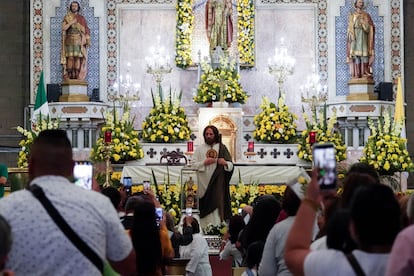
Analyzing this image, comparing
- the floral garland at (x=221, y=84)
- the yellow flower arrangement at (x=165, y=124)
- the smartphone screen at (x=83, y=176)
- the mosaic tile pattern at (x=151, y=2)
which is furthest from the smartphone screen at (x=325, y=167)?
the mosaic tile pattern at (x=151, y=2)

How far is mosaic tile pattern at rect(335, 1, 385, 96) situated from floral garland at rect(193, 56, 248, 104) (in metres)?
2.47

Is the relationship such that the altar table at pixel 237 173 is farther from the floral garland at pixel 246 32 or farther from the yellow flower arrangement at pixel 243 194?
the floral garland at pixel 246 32

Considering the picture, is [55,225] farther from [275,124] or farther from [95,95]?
[95,95]

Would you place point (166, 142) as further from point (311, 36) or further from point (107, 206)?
point (107, 206)

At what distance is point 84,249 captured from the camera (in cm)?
511

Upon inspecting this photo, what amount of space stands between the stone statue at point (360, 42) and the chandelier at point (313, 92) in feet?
2.56

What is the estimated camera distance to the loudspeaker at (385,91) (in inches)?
881

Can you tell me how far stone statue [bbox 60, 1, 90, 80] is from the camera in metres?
22.3

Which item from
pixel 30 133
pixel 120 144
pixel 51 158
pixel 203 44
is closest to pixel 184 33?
pixel 203 44

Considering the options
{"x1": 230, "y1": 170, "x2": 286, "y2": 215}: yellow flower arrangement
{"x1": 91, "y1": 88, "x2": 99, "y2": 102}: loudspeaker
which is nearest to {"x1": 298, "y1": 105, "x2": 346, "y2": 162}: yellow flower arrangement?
{"x1": 230, "y1": 170, "x2": 286, "y2": 215}: yellow flower arrangement

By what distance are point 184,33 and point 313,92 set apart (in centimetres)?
305

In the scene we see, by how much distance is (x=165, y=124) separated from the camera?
2108 centimetres

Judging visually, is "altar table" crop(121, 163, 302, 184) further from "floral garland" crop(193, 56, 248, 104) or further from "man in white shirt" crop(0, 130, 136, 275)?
"man in white shirt" crop(0, 130, 136, 275)

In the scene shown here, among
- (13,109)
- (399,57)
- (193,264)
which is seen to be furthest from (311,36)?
(193,264)
